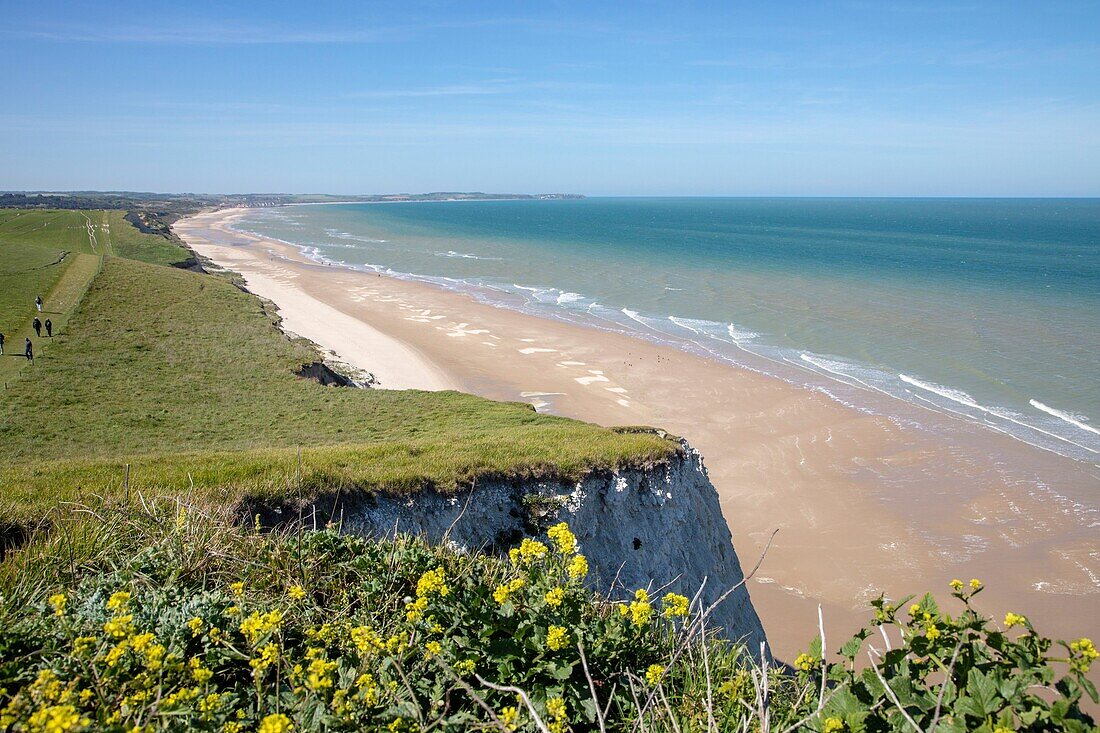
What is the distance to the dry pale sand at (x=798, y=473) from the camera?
18.1m

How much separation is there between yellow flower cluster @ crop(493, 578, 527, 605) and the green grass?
594 cm

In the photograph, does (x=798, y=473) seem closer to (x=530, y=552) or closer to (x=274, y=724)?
(x=530, y=552)

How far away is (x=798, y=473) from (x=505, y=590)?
77.0ft

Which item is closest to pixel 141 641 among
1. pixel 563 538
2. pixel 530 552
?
pixel 530 552

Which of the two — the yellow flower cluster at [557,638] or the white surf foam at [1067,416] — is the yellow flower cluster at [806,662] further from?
the white surf foam at [1067,416]

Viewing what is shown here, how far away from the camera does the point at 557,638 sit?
12.5 feet

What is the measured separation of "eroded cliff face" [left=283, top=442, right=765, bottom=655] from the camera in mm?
11328

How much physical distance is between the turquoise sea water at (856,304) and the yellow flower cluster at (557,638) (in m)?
30.9

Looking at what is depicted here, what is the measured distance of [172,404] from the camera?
70.8ft

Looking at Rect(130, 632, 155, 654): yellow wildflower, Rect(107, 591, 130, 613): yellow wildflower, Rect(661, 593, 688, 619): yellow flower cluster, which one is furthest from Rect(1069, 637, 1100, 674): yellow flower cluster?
Rect(107, 591, 130, 613): yellow wildflower

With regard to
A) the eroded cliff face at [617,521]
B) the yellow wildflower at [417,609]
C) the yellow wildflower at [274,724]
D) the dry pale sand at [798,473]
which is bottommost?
the dry pale sand at [798,473]

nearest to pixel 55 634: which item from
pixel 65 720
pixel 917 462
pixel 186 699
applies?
pixel 186 699

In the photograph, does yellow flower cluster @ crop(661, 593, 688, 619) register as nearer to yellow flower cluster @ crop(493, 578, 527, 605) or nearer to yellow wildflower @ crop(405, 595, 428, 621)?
yellow flower cluster @ crop(493, 578, 527, 605)

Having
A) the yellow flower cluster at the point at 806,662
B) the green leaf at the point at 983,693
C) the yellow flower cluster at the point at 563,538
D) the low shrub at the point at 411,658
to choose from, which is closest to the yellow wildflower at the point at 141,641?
the low shrub at the point at 411,658
